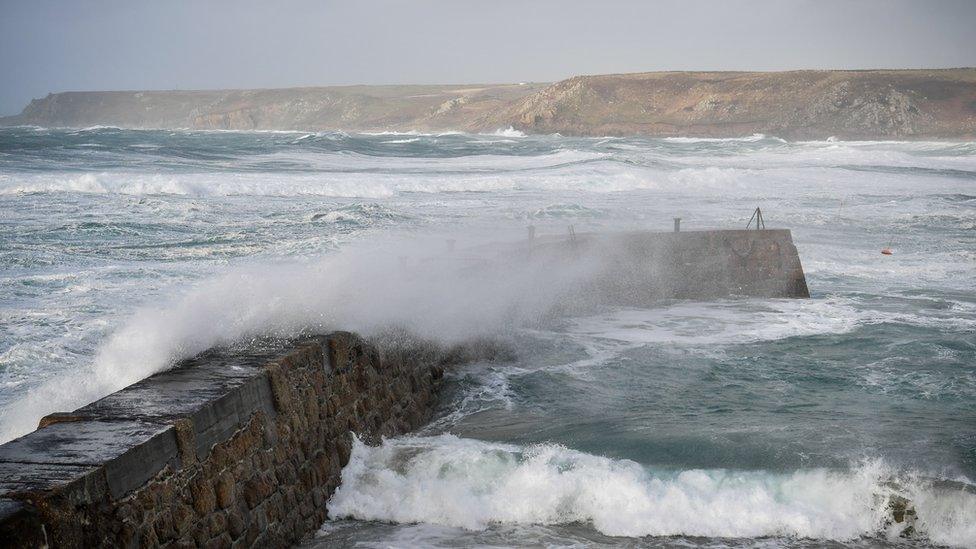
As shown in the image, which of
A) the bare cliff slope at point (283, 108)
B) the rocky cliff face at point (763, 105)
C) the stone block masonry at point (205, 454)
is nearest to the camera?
the stone block masonry at point (205, 454)

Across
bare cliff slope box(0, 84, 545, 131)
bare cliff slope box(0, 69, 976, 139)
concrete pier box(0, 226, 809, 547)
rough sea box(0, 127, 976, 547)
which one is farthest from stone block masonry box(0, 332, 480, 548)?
bare cliff slope box(0, 84, 545, 131)

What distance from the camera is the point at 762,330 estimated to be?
14742 millimetres

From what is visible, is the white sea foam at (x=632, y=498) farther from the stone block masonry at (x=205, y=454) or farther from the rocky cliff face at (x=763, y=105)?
the rocky cliff face at (x=763, y=105)

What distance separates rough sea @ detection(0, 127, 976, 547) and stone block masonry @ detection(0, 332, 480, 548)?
0.41 metres

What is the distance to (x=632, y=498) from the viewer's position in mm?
7414

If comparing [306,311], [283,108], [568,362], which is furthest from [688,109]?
[306,311]

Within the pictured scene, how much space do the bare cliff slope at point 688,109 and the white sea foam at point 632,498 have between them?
292 ft

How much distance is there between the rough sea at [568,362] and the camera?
24.1ft

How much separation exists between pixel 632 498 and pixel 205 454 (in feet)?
11.1

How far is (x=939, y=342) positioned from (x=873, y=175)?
3363 cm

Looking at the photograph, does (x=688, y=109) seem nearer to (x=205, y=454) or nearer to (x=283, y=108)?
(x=283, y=108)

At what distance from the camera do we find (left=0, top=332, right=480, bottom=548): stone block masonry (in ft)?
15.4

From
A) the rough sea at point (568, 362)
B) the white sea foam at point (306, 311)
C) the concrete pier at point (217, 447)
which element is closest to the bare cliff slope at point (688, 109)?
the rough sea at point (568, 362)

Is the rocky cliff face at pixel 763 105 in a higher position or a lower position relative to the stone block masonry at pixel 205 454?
higher
